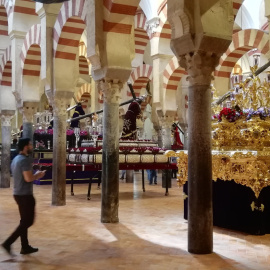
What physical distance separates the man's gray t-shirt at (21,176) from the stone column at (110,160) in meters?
1.89

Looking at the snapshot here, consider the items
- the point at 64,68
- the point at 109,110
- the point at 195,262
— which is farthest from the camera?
the point at 64,68

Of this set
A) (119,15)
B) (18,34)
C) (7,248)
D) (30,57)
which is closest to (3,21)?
(18,34)

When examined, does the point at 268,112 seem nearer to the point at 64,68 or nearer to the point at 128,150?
the point at 128,150

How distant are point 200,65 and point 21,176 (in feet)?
6.63

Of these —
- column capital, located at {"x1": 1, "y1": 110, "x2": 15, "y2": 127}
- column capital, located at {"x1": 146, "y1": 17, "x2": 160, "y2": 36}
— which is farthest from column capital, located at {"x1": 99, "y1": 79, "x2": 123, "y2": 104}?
column capital, located at {"x1": 1, "y1": 110, "x2": 15, "y2": 127}

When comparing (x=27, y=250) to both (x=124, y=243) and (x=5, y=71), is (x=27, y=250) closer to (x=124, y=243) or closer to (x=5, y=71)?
(x=124, y=243)

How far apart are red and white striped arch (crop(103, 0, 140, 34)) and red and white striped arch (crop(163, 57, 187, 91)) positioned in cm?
429

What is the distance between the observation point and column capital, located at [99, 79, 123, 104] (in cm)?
576

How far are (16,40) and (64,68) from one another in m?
2.76

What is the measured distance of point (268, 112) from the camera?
5.36 metres

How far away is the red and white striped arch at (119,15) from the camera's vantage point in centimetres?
559

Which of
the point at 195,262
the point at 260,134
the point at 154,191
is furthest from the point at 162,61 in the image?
the point at 195,262

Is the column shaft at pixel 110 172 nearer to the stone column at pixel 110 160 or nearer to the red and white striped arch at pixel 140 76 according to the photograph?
the stone column at pixel 110 160

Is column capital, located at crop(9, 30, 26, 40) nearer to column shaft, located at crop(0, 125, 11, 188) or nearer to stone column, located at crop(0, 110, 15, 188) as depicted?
stone column, located at crop(0, 110, 15, 188)
